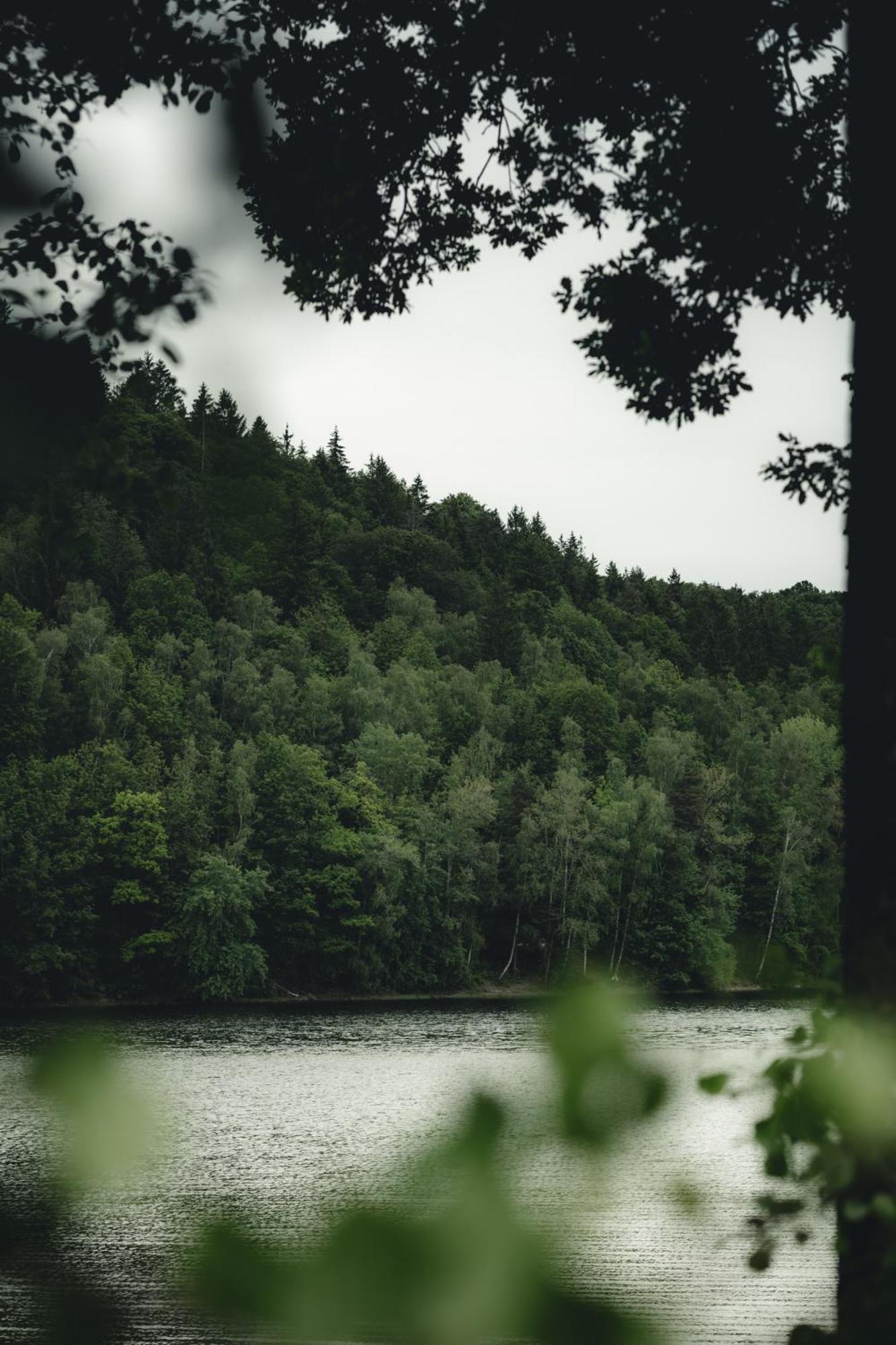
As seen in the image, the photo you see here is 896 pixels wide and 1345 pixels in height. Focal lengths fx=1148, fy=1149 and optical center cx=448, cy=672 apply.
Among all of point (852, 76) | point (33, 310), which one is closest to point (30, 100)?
point (33, 310)

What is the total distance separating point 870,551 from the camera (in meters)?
2.20

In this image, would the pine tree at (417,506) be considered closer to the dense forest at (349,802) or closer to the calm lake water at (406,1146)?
the dense forest at (349,802)

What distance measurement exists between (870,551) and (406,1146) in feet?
5.99

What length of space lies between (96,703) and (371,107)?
67400mm

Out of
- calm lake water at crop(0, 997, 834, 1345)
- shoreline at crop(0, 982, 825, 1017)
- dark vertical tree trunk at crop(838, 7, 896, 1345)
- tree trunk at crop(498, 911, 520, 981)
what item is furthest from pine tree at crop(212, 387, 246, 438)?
tree trunk at crop(498, 911, 520, 981)

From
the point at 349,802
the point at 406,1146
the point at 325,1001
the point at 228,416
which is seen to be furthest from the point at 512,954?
the point at 406,1146

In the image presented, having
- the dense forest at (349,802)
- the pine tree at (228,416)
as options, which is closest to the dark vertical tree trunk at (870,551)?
the pine tree at (228,416)

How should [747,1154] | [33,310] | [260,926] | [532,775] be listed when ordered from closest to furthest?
1. [33,310]
2. [747,1154]
3. [260,926]
4. [532,775]

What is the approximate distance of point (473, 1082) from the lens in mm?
638

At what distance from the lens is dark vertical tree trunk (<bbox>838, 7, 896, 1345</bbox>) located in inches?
78.0

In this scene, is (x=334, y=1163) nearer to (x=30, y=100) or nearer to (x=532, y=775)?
(x=30, y=100)

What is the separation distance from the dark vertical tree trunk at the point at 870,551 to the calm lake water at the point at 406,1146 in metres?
0.33

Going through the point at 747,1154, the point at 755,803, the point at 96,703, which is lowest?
the point at 747,1154

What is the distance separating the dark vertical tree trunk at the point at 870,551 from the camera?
1.98 metres
